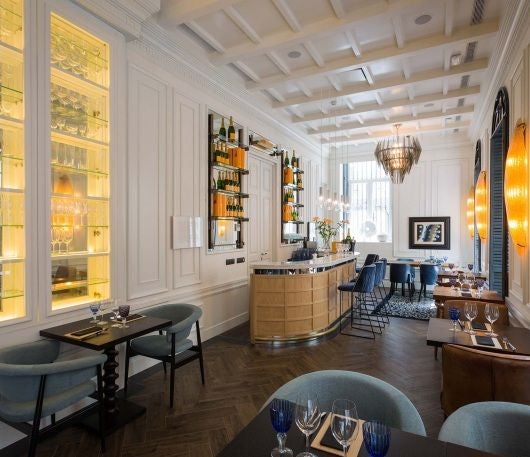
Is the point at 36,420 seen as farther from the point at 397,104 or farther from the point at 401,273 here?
the point at 401,273

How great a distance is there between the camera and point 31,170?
8.87 feet

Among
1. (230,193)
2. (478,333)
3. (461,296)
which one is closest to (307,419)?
(478,333)

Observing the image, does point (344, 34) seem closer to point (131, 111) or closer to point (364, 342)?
point (131, 111)

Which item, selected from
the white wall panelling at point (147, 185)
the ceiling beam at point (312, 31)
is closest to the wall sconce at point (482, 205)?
the ceiling beam at point (312, 31)

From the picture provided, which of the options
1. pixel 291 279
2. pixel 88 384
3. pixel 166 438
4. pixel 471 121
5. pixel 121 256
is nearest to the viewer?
pixel 88 384

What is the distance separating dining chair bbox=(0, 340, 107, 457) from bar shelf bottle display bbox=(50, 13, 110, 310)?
811mm

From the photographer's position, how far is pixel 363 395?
1792mm

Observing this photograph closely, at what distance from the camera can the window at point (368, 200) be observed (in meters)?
9.63

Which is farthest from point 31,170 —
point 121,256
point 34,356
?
point 34,356

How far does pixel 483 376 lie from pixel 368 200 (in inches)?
322

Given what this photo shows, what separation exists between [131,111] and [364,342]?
4.30m

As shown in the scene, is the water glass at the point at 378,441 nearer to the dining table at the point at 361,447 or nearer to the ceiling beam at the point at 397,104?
the dining table at the point at 361,447

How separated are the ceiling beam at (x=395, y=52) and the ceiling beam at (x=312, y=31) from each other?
917 millimetres

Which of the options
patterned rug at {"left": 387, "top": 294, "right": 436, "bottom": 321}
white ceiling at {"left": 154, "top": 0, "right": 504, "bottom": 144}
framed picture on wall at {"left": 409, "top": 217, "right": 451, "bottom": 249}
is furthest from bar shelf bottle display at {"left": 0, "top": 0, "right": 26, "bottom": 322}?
framed picture on wall at {"left": 409, "top": 217, "right": 451, "bottom": 249}
